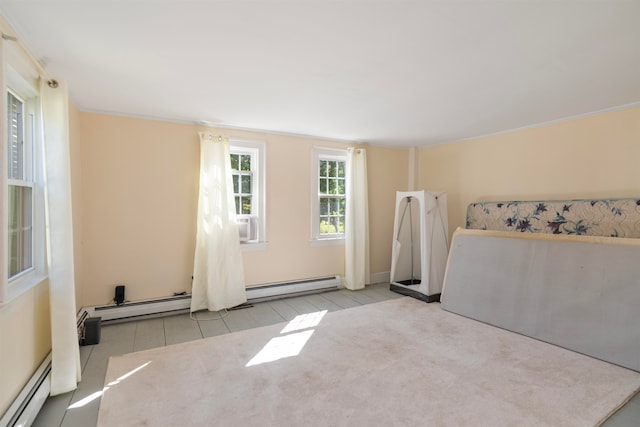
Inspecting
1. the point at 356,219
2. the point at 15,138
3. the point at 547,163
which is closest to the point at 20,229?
the point at 15,138

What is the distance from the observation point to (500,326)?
3375mm

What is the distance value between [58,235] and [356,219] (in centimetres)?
358

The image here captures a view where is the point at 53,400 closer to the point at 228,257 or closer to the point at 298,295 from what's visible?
the point at 228,257

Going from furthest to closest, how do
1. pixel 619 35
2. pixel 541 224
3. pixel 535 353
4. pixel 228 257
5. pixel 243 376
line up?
pixel 228 257 < pixel 541 224 < pixel 535 353 < pixel 243 376 < pixel 619 35

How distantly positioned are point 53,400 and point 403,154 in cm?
526

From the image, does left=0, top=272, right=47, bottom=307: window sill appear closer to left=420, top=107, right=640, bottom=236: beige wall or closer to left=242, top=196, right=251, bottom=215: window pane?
left=242, top=196, right=251, bottom=215: window pane

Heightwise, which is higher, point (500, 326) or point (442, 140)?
point (442, 140)

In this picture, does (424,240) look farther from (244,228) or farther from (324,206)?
(244,228)

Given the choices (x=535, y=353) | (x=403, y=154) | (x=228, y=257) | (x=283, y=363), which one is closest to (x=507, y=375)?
(x=535, y=353)

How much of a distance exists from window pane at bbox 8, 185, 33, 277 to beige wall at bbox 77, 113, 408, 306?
1.24 metres

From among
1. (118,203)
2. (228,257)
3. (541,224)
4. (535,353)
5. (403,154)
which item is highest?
(403,154)

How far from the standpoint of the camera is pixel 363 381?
233 centimetres

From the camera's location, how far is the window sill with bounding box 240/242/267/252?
422 cm

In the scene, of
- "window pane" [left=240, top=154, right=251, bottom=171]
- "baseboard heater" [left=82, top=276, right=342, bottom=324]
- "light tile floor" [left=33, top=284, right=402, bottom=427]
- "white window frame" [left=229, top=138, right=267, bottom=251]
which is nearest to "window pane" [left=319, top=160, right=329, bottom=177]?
"white window frame" [left=229, top=138, right=267, bottom=251]
